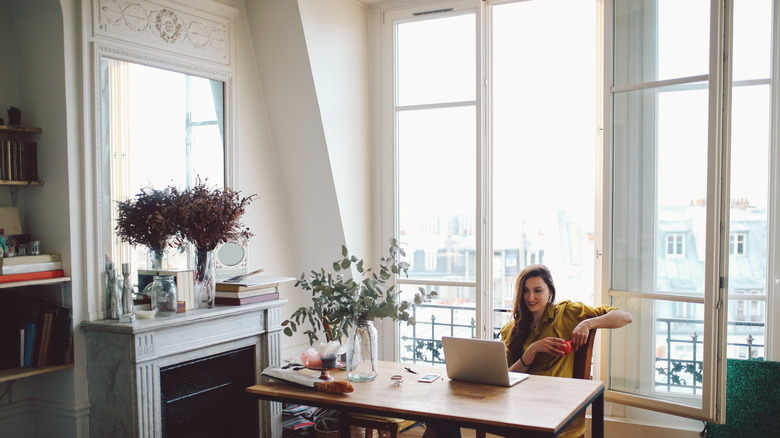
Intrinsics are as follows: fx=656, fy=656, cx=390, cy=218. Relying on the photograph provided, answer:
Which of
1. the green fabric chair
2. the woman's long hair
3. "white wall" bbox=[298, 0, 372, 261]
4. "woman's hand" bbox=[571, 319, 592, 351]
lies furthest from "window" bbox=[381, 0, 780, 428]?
"woman's hand" bbox=[571, 319, 592, 351]

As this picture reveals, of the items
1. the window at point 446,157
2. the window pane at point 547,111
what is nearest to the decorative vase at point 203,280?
the window at point 446,157

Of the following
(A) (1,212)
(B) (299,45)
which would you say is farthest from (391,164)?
(A) (1,212)

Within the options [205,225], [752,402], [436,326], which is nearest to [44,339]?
[205,225]

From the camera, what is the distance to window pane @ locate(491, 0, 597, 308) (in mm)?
6668

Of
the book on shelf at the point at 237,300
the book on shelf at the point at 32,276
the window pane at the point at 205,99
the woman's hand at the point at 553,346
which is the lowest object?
the woman's hand at the point at 553,346

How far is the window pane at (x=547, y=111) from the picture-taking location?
21.9ft

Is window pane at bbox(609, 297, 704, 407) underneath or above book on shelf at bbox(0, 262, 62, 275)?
underneath

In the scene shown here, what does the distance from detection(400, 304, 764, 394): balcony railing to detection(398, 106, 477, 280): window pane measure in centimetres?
29

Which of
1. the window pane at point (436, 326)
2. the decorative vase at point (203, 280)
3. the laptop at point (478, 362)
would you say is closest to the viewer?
the laptop at point (478, 362)

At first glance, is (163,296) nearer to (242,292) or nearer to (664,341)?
(242,292)

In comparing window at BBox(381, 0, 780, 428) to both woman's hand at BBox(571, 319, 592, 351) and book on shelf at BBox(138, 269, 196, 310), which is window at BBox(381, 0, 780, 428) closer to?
woman's hand at BBox(571, 319, 592, 351)

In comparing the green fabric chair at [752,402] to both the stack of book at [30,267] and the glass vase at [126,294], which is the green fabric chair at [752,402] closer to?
the glass vase at [126,294]

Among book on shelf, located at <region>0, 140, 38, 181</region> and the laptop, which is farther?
book on shelf, located at <region>0, 140, 38, 181</region>

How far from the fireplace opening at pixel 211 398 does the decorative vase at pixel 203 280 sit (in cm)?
30
